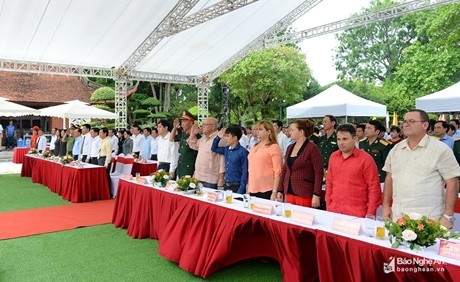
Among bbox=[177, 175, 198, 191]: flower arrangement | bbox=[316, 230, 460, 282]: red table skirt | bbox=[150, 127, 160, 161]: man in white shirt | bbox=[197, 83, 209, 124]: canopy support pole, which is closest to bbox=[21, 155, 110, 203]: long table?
bbox=[150, 127, 160, 161]: man in white shirt

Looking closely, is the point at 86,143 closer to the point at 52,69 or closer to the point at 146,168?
the point at 146,168

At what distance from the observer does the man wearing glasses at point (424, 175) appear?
206 centimetres

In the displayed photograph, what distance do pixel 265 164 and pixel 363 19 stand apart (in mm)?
8098

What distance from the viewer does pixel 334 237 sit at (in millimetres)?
2059

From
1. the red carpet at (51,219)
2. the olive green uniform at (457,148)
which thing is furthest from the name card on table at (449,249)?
the red carpet at (51,219)

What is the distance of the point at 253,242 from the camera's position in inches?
119

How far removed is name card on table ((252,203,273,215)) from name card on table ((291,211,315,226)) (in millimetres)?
194

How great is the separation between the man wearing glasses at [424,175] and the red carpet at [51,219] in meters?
3.63

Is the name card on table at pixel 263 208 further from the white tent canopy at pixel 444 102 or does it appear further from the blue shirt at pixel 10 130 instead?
the blue shirt at pixel 10 130

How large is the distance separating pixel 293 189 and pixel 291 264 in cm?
68

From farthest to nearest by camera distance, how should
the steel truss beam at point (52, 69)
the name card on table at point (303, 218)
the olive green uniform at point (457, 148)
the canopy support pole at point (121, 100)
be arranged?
the canopy support pole at point (121, 100) < the steel truss beam at point (52, 69) < the olive green uniform at point (457, 148) < the name card on table at point (303, 218)

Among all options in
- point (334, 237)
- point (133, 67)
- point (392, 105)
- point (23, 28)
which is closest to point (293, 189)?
point (334, 237)

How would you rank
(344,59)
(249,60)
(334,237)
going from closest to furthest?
(334,237)
(249,60)
(344,59)

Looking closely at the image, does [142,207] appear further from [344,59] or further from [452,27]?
[344,59]
